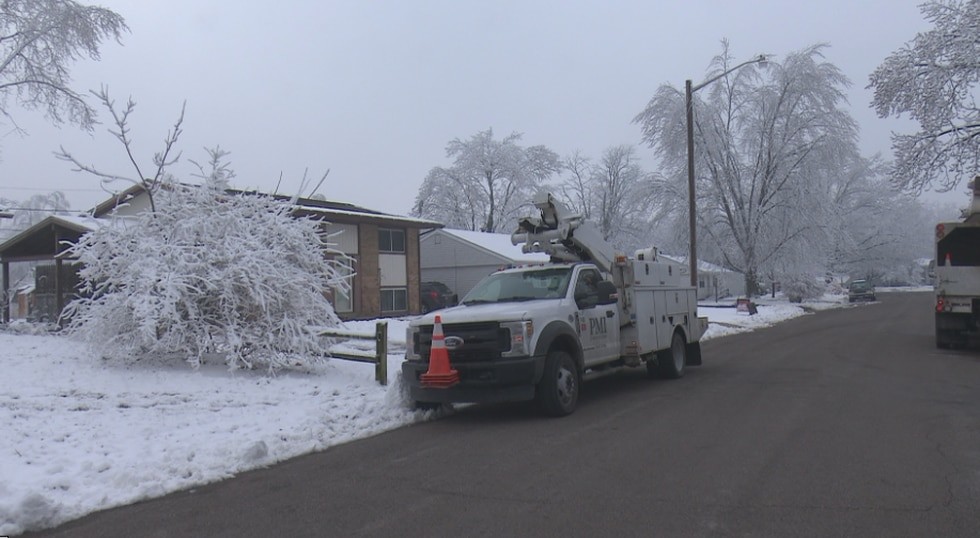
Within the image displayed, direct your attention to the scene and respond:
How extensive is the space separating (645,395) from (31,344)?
12.5m

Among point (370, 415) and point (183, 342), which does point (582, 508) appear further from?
point (183, 342)

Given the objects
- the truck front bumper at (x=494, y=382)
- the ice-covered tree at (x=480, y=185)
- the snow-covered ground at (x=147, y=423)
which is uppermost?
the ice-covered tree at (x=480, y=185)

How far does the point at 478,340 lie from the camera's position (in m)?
9.16

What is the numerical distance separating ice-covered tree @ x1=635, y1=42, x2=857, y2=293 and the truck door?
34456 mm

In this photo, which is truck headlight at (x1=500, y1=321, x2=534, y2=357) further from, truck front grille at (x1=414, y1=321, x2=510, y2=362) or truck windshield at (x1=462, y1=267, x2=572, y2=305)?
truck windshield at (x1=462, y1=267, x2=572, y2=305)

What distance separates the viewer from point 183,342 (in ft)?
38.9

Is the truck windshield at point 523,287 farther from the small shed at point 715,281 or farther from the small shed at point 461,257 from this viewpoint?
the small shed at point 715,281

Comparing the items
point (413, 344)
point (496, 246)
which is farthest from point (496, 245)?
point (413, 344)

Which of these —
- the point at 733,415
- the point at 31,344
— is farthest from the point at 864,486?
the point at 31,344

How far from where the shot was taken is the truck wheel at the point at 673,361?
12953 mm

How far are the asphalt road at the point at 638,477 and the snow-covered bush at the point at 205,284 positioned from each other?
3825 mm

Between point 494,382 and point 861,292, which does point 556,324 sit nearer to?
point 494,382

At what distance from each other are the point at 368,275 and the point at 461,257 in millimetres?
10497

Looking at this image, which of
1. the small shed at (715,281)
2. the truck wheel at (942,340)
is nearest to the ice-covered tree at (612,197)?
the small shed at (715,281)
